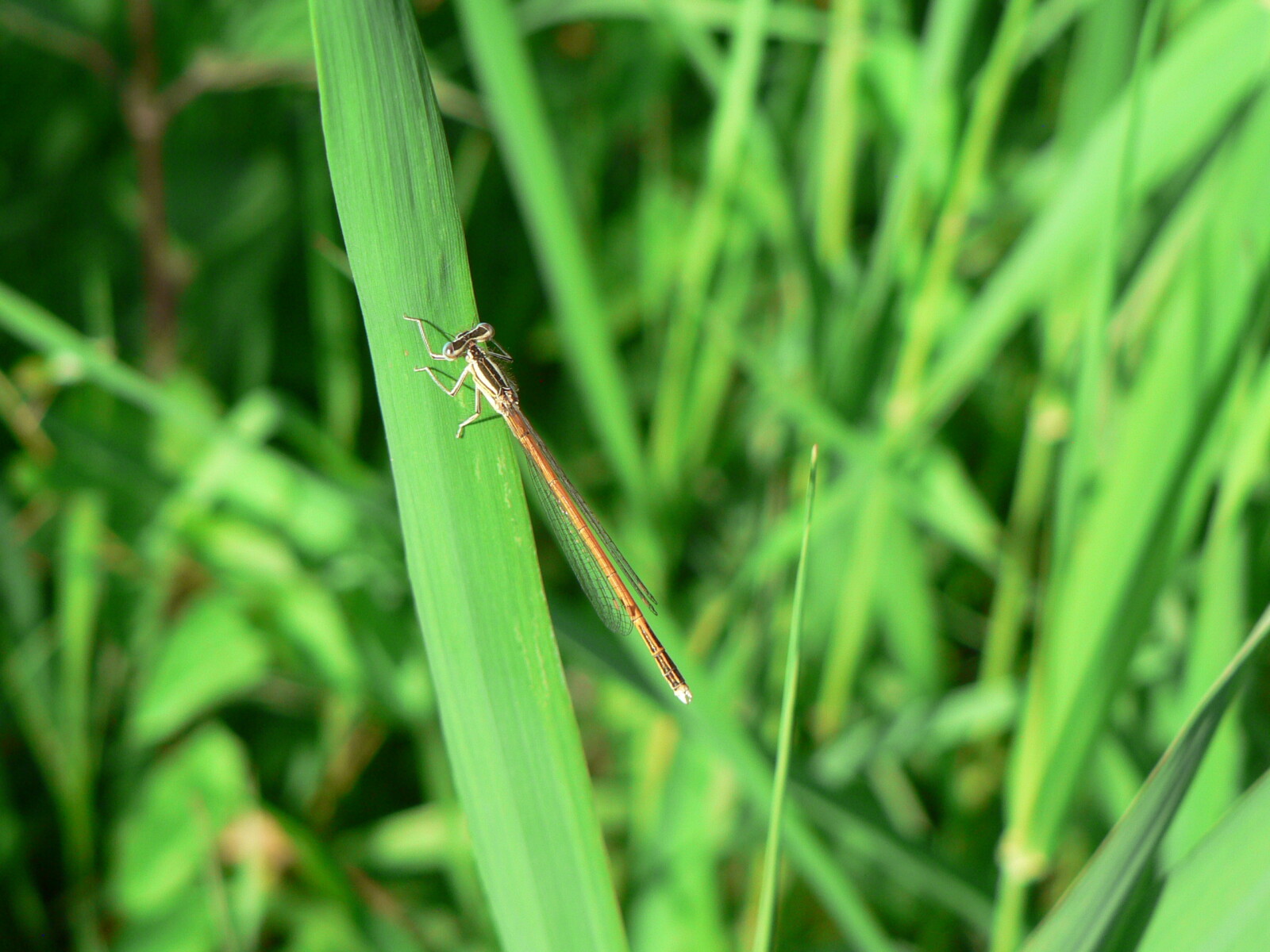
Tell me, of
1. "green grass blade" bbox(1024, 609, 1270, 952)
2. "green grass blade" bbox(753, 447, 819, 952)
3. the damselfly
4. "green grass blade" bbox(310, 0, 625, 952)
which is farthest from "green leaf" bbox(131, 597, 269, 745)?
"green grass blade" bbox(1024, 609, 1270, 952)

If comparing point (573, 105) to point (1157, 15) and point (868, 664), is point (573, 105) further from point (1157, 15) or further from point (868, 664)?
point (1157, 15)

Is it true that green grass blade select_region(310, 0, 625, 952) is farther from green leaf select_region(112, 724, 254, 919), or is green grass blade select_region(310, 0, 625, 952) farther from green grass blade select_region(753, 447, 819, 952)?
green leaf select_region(112, 724, 254, 919)

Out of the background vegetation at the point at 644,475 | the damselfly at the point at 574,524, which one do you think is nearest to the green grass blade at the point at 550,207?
the background vegetation at the point at 644,475

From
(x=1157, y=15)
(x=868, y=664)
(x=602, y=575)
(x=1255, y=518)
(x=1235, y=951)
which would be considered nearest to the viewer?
(x=1235, y=951)

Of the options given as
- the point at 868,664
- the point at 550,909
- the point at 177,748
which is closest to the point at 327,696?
the point at 177,748

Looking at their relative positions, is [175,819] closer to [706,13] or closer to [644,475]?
[644,475]

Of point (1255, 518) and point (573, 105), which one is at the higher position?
point (573, 105)

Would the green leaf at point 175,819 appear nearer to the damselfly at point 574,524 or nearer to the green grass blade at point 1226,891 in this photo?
the damselfly at point 574,524
